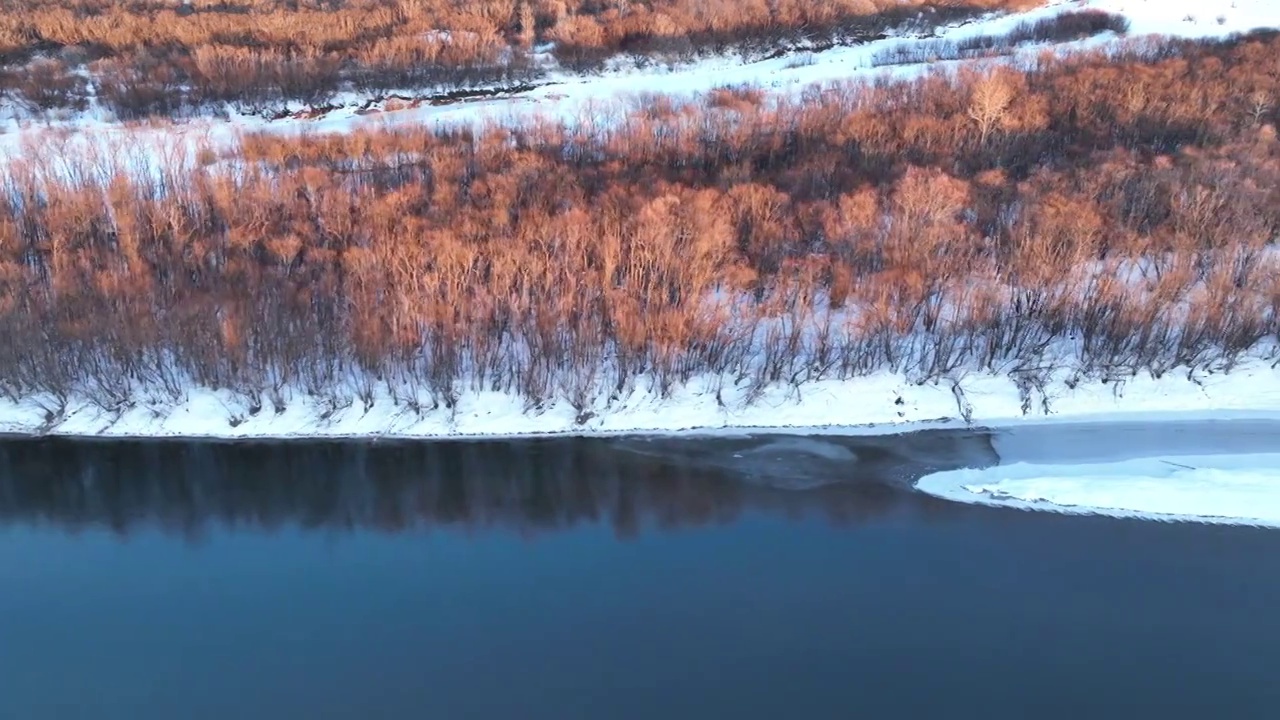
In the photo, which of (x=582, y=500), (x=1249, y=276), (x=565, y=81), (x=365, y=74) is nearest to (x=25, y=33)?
(x=365, y=74)

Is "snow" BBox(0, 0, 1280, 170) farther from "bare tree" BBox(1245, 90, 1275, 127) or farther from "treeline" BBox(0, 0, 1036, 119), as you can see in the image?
"bare tree" BBox(1245, 90, 1275, 127)

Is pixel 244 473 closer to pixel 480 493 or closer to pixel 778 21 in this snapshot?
pixel 480 493

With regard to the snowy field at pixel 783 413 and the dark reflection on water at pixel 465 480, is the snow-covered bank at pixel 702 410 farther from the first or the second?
the dark reflection on water at pixel 465 480

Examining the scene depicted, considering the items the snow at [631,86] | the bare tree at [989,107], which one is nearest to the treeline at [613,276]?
the bare tree at [989,107]

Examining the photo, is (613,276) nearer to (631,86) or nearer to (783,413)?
(783,413)

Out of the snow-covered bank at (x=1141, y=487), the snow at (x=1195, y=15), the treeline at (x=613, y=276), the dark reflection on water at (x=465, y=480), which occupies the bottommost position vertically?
the dark reflection on water at (x=465, y=480)
